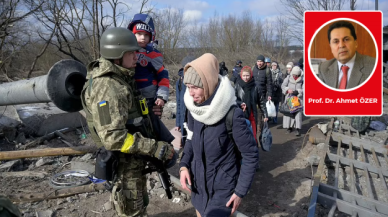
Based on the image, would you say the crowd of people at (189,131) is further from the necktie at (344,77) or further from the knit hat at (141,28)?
the necktie at (344,77)

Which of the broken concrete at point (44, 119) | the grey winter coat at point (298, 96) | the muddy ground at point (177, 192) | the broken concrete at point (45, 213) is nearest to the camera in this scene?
the broken concrete at point (45, 213)

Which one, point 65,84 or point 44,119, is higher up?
point 65,84

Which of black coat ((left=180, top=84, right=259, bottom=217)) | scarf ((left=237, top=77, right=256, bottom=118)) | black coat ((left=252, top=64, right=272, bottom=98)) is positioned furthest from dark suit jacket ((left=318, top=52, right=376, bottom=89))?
black coat ((left=252, top=64, right=272, bottom=98))

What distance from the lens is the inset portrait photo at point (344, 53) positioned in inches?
120

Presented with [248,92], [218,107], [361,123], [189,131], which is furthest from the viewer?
[361,123]

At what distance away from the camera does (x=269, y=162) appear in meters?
5.82

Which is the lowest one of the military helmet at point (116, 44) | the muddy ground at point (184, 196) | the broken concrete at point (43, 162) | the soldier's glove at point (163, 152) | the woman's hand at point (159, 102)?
the muddy ground at point (184, 196)

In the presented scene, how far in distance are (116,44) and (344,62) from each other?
2405 millimetres

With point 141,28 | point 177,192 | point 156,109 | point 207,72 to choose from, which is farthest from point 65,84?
point 177,192

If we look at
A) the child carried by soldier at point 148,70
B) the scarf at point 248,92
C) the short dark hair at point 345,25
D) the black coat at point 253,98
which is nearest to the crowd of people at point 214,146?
the child carried by soldier at point 148,70

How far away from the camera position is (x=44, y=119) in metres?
6.76

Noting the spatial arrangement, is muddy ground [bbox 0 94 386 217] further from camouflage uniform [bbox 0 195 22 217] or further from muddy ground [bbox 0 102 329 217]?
camouflage uniform [bbox 0 195 22 217]

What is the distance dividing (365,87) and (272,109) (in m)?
Result: 4.29

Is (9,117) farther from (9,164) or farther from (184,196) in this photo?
(184,196)
